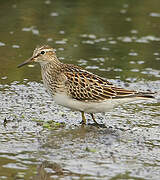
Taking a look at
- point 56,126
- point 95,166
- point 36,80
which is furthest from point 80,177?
point 36,80

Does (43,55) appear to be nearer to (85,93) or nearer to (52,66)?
(52,66)

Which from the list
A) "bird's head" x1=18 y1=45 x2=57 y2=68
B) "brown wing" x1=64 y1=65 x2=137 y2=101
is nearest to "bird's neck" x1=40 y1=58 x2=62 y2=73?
"bird's head" x1=18 y1=45 x2=57 y2=68

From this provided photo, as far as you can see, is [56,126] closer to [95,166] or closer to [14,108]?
[14,108]

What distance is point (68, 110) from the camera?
12500mm

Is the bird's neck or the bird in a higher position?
the bird's neck

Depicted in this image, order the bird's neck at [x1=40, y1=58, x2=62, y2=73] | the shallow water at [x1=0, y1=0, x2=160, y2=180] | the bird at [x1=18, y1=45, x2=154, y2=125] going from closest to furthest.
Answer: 1. the shallow water at [x1=0, y1=0, x2=160, y2=180]
2. the bird at [x1=18, y1=45, x2=154, y2=125]
3. the bird's neck at [x1=40, y1=58, x2=62, y2=73]

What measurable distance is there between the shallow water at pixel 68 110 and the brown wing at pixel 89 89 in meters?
0.65

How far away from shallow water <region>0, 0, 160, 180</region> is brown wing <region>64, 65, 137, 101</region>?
0.65 m

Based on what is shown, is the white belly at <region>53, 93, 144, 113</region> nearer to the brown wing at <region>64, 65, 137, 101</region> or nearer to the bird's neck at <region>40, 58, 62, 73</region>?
the brown wing at <region>64, 65, 137, 101</region>

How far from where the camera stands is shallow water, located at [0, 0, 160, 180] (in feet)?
30.2

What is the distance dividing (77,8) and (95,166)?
1298cm

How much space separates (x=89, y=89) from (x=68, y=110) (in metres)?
1.39

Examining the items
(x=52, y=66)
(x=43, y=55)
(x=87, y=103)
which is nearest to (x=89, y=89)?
(x=87, y=103)

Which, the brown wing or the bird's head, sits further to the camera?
the bird's head
